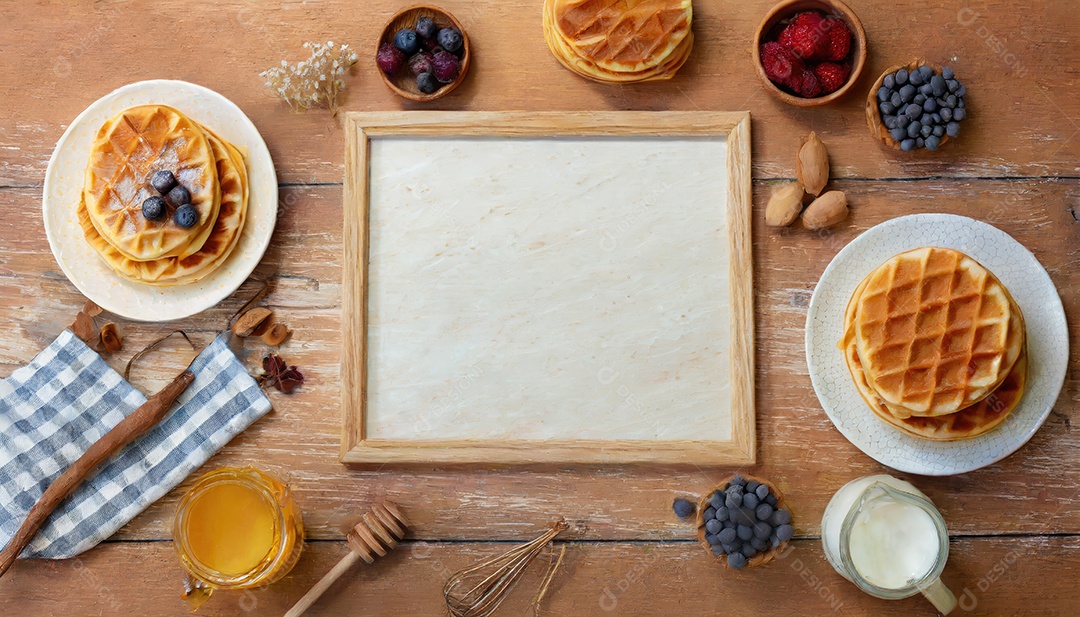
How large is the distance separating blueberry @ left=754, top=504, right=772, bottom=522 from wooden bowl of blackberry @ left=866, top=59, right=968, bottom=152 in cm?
80

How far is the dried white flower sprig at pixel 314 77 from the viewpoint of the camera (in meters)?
1.62

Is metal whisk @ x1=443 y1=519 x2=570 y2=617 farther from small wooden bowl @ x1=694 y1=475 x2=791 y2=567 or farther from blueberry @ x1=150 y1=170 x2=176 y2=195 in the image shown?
blueberry @ x1=150 y1=170 x2=176 y2=195

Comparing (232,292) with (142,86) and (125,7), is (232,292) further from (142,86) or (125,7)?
(125,7)

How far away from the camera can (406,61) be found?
5.31 ft

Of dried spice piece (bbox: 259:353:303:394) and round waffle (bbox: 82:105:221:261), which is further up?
round waffle (bbox: 82:105:221:261)

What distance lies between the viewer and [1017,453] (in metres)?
1.61

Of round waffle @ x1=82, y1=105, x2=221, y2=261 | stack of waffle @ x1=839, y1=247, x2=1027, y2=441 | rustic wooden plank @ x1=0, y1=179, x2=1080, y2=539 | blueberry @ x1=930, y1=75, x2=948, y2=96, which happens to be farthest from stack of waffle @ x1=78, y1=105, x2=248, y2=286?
blueberry @ x1=930, y1=75, x2=948, y2=96

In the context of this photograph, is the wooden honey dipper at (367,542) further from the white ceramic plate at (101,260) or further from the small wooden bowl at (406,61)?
the small wooden bowl at (406,61)

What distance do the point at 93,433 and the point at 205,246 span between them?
1.58 feet

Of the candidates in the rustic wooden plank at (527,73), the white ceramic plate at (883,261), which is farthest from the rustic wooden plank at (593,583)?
the rustic wooden plank at (527,73)

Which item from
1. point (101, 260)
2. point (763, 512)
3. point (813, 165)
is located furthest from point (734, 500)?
point (101, 260)

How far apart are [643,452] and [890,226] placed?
0.69 meters

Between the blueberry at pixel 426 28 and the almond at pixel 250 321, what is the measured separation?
0.68 meters

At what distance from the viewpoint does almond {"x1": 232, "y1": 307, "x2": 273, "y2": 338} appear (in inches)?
63.1
